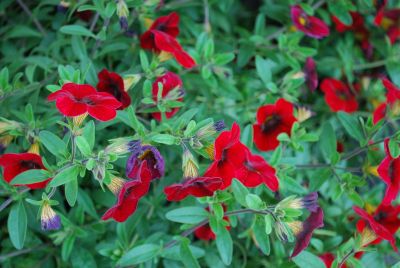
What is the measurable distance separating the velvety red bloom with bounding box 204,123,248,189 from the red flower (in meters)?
0.03

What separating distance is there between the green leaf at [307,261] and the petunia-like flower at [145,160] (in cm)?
57

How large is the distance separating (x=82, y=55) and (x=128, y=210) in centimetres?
67

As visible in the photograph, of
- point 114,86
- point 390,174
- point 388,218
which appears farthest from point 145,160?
point 388,218

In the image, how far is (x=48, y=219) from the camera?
138 centimetres

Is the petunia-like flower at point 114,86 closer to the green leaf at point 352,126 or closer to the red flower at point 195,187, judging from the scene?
the red flower at point 195,187

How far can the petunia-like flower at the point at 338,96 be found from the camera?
86.4 inches

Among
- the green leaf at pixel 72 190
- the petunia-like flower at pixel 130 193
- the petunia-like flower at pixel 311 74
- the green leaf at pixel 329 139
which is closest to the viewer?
the petunia-like flower at pixel 130 193

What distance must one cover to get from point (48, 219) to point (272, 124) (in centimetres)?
85

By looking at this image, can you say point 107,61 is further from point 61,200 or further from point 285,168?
point 285,168

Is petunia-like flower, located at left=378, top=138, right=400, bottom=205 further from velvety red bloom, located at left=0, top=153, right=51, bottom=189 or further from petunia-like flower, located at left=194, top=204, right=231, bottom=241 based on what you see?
velvety red bloom, located at left=0, top=153, right=51, bottom=189

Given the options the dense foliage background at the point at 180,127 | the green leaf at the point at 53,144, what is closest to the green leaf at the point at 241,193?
the dense foliage background at the point at 180,127

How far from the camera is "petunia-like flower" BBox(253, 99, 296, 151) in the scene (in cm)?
180

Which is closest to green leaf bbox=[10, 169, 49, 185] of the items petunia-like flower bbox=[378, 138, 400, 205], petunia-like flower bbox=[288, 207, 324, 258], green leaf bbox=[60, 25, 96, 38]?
green leaf bbox=[60, 25, 96, 38]

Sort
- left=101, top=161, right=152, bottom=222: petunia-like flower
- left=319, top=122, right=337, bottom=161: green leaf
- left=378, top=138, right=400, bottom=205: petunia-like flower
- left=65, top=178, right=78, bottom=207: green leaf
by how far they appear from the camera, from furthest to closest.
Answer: left=319, top=122, right=337, bottom=161: green leaf < left=378, top=138, right=400, bottom=205: petunia-like flower < left=65, top=178, right=78, bottom=207: green leaf < left=101, top=161, right=152, bottom=222: petunia-like flower
